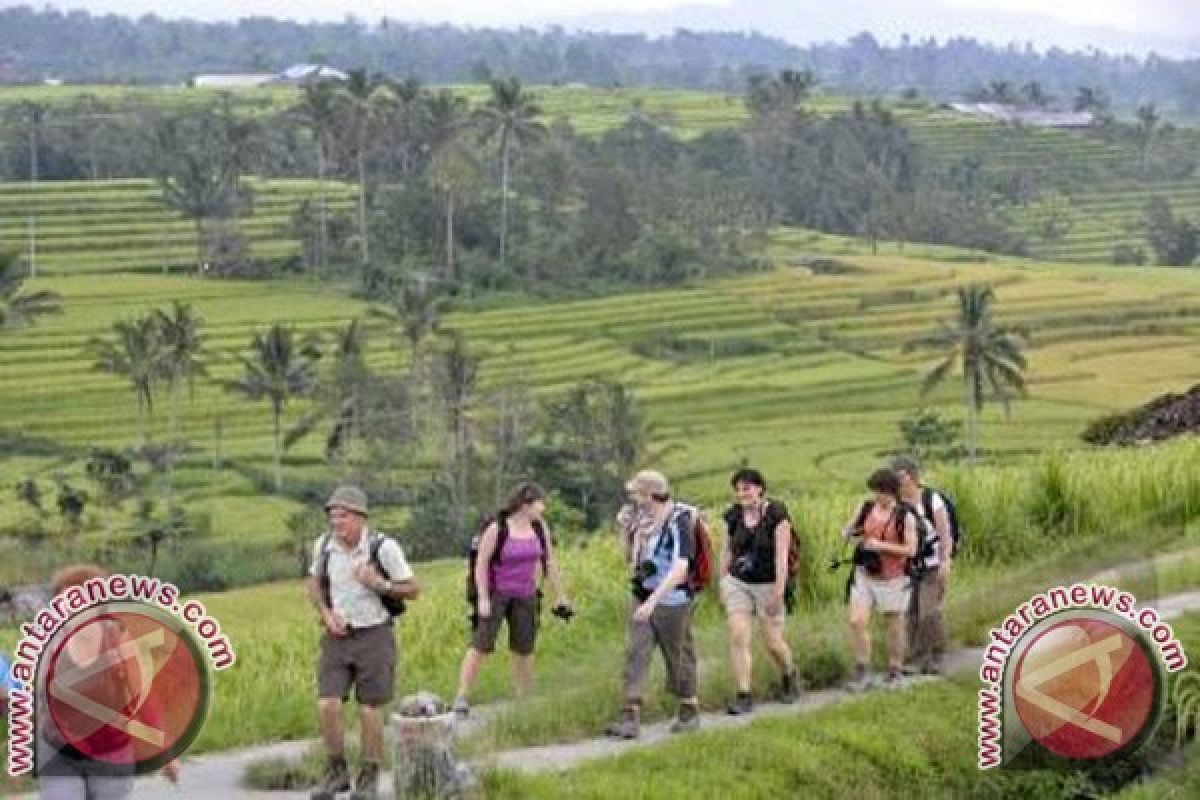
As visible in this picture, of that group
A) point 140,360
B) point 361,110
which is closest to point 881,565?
point 140,360

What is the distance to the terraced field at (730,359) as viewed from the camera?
185ft

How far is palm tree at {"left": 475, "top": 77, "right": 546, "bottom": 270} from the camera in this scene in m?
85.0

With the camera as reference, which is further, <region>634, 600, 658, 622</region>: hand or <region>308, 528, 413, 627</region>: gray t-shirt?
<region>634, 600, 658, 622</region>: hand

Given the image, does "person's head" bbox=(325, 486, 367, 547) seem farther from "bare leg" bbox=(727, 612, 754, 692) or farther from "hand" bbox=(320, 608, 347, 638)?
"bare leg" bbox=(727, 612, 754, 692)

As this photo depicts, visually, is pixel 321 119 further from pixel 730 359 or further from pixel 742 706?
pixel 742 706

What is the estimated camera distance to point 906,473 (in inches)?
451

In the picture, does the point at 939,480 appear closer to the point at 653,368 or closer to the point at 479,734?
the point at 479,734

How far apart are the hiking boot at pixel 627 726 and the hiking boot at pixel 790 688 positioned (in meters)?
1.26

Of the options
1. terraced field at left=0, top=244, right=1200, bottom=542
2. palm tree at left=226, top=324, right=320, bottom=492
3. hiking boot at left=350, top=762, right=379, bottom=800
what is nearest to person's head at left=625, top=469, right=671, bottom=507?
hiking boot at left=350, top=762, right=379, bottom=800

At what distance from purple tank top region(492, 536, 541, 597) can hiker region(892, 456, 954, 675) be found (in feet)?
7.01

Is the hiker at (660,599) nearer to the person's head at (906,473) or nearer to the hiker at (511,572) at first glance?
the hiker at (511,572)

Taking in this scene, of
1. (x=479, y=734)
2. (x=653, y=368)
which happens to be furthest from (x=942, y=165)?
(x=479, y=734)

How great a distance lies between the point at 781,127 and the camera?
108 m

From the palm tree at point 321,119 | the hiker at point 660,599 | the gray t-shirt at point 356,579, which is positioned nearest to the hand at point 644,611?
the hiker at point 660,599
